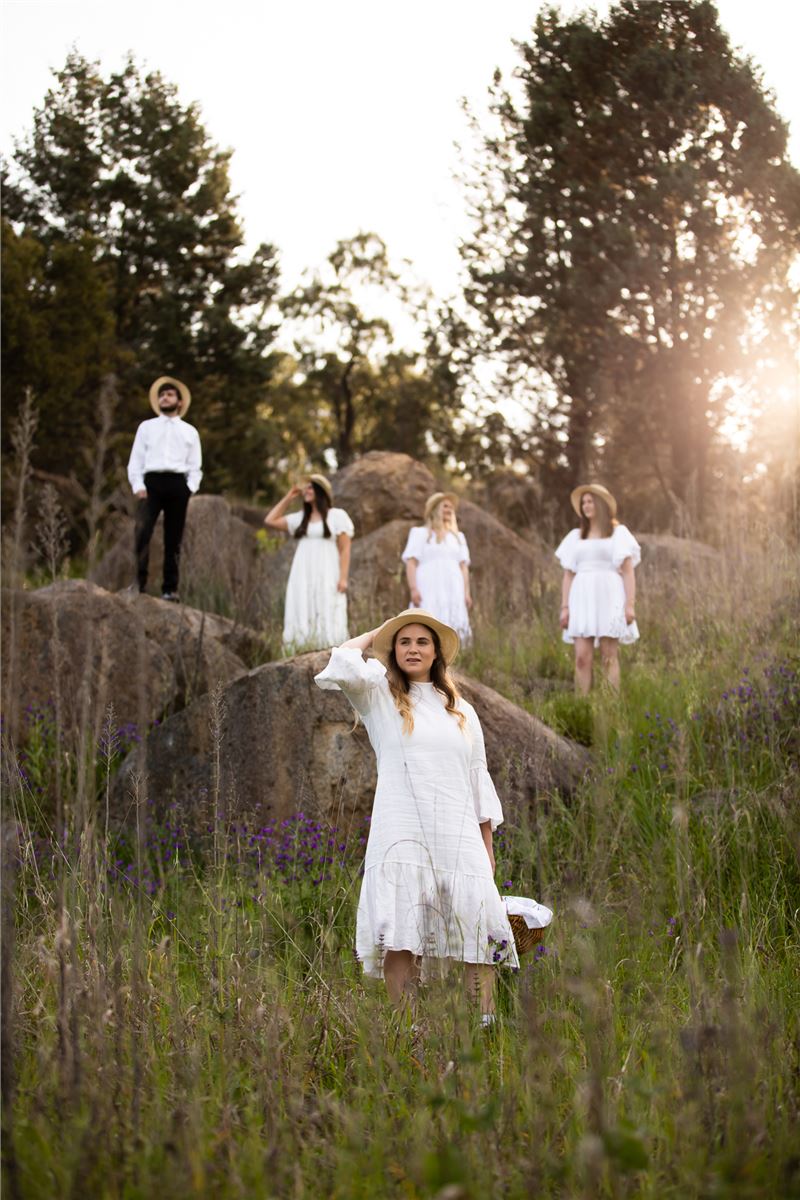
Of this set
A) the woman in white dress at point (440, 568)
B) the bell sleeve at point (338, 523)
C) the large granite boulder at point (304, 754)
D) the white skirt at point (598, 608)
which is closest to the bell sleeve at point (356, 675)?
the large granite boulder at point (304, 754)

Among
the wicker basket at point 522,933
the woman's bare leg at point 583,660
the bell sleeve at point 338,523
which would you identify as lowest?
the wicker basket at point 522,933

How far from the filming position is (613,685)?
7.66 metres

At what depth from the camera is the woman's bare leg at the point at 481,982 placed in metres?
3.91

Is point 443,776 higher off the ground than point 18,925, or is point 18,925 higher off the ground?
point 443,776

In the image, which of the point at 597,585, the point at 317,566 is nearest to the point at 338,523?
A: the point at 317,566

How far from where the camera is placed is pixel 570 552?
9125mm

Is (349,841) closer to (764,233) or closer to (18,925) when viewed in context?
(18,925)

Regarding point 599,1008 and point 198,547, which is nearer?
point 599,1008

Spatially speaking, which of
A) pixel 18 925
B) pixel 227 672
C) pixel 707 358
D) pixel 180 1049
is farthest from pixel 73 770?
pixel 707 358

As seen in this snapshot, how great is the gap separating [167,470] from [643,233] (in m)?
12.7

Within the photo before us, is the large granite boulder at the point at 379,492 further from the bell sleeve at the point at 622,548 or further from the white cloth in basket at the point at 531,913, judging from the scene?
the white cloth in basket at the point at 531,913

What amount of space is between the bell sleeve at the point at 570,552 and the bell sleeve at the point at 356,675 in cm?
465

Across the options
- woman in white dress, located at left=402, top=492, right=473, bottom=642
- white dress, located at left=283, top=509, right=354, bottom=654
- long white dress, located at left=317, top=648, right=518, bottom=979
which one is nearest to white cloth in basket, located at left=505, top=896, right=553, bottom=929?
long white dress, located at left=317, top=648, right=518, bottom=979

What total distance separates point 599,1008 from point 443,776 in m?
1.34
